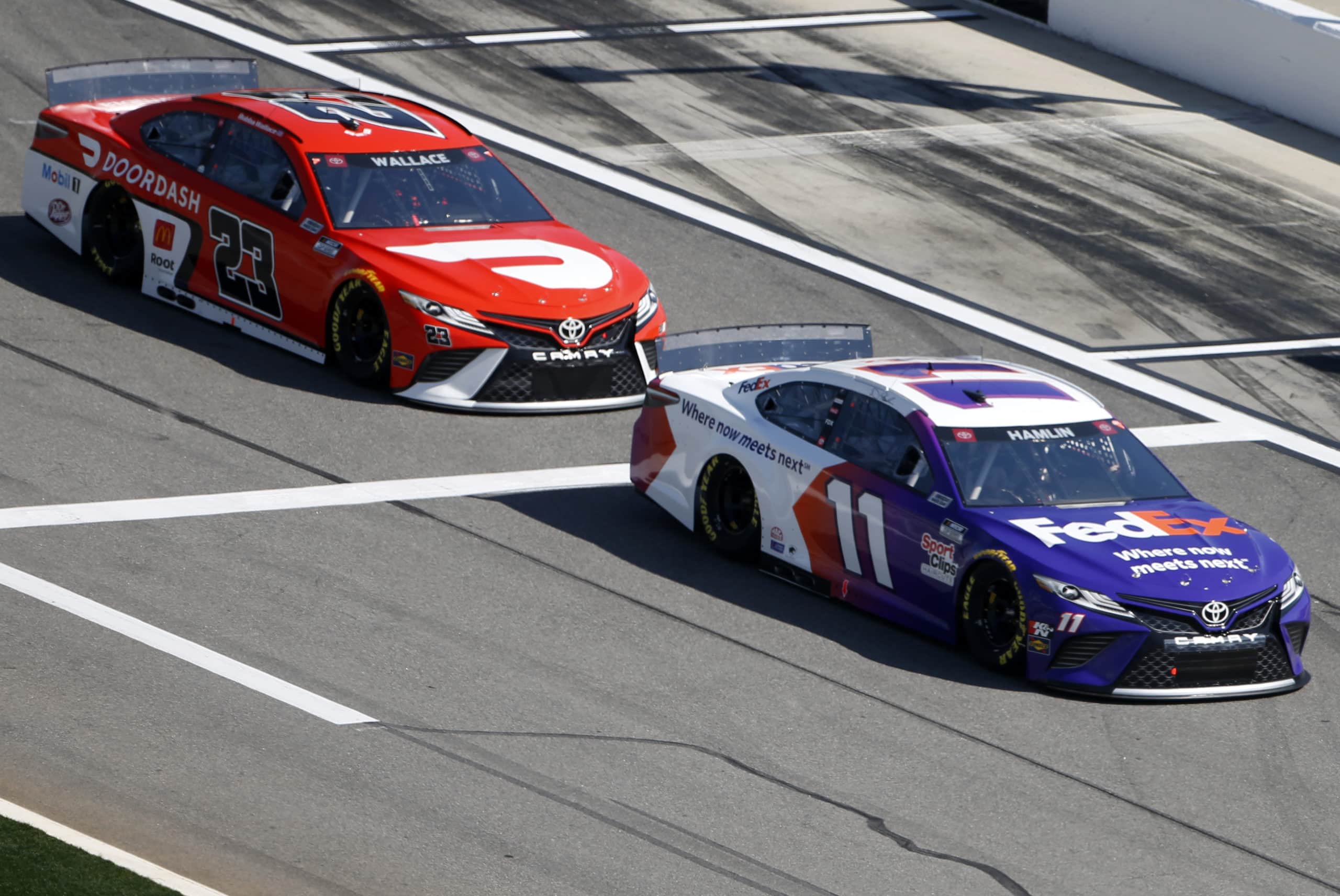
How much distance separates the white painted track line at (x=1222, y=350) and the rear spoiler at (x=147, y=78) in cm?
772

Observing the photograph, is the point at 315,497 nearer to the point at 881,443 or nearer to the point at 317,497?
the point at 317,497

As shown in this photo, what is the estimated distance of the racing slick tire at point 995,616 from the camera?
1044 centimetres

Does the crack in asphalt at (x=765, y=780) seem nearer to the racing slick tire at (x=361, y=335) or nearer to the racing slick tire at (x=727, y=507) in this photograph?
the racing slick tire at (x=727, y=507)

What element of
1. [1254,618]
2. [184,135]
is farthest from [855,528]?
[184,135]

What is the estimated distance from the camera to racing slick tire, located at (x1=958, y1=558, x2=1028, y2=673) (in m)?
10.4

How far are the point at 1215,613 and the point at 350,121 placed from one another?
26.1ft

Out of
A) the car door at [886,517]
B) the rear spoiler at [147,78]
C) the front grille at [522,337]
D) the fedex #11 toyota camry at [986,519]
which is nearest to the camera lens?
the fedex #11 toyota camry at [986,519]

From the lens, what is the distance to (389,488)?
12672mm

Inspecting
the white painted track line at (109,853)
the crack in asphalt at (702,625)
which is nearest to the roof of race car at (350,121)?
the crack in asphalt at (702,625)

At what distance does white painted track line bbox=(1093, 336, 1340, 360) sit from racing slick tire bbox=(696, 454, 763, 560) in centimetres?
593

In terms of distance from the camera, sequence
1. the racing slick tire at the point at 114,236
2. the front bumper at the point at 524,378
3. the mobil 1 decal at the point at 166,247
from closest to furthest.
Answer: the front bumper at the point at 524,378 < the mobil 1 decal at the point at 166,247 < the racing slick tire at the point at 114,236

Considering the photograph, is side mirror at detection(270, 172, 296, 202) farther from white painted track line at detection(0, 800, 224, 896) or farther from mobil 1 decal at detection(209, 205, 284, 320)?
white painted track line at detection(0, 800, 224, 896)

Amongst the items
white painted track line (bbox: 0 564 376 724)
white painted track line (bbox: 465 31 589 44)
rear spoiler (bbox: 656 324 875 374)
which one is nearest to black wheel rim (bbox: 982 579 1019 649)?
rear spoiler (bbox: 656 324 875 374)

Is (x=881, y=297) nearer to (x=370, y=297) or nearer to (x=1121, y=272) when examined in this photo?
(x=1121, y=272)
